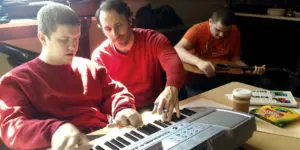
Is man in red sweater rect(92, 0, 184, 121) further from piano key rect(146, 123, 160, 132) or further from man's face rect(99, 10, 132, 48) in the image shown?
piano key rect(146, 123, 160, 132)

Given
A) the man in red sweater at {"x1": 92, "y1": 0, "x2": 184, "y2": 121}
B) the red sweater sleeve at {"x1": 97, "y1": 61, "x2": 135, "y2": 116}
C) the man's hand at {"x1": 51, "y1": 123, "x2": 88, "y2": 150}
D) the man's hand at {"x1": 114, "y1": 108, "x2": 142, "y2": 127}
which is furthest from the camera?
the man in red sweater at {"x1": 92, "y1": 0, "x2": 184, "y2": 121}

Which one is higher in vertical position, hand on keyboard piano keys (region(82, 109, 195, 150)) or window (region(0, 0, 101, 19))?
window (region(0, 0, 101, 19))

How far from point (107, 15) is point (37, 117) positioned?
1.88 feet

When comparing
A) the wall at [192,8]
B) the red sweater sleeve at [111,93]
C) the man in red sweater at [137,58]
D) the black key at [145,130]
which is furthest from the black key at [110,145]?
the wall at [192,8]

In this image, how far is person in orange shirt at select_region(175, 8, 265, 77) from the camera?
2182 millimetres

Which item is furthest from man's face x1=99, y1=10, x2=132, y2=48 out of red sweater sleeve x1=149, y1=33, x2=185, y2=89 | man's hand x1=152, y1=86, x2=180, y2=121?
man's hand x1=152, y1=86, x2=180, y2=121

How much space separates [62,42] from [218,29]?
1.37 m

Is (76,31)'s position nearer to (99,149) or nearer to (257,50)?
(99,149)

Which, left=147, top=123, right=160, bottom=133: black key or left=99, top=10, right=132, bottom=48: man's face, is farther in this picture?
left=99, top=10, right=132, bottom=48: man's face

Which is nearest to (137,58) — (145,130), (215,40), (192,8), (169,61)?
(169,61)

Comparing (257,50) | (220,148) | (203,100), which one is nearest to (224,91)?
(203,100)

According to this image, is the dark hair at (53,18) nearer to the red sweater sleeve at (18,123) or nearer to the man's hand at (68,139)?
the red sweater sleeve at (18,123)

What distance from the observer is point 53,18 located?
1114mm

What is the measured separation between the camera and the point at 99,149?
811 millimetres
